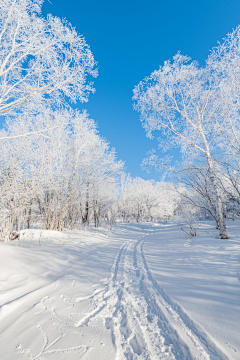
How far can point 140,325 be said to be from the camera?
184cm

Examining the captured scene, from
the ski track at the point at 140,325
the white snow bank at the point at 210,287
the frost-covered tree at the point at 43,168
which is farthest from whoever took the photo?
the frost-covered tree at the point at 43,168

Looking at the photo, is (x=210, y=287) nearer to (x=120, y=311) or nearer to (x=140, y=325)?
(x=140, y=325)

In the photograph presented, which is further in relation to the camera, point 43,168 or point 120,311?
point 43,168

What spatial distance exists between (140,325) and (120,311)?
0.39m

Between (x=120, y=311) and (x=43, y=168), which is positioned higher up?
(x=43, y=168)

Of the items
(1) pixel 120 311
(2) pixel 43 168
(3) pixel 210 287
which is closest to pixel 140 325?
(1) pixel 120 311

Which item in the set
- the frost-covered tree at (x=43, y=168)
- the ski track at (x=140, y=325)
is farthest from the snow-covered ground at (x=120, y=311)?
the frost-covered tree at (x=43, y=168)

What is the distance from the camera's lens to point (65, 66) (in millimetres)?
5102

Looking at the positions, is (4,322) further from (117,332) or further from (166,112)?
(166,112)

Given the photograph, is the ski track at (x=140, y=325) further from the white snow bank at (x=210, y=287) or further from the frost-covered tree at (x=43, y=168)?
the frost-covered tree at (x=43, y=168)

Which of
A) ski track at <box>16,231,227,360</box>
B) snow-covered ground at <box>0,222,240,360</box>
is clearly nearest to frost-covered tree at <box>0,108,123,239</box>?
snow-covered ground at <box>0,222,240,360</box>

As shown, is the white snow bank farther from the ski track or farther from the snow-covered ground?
the ski track

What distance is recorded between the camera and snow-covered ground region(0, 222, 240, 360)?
4.79 feet

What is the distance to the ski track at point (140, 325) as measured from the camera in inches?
56.2
